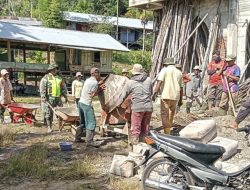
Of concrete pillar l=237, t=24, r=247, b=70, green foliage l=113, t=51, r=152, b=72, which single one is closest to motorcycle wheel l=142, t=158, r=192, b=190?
concrete pillar l=237, t=24, r=247, b=70

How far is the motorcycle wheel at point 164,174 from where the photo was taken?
5.08 meters

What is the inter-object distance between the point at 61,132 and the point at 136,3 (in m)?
10.4

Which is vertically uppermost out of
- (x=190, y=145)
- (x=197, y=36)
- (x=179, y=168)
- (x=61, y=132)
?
(x=197, y=36)

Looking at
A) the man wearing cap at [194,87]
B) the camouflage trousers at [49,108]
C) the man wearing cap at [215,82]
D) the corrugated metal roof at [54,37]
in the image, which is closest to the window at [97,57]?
the corrugated metal roof at [54,37]

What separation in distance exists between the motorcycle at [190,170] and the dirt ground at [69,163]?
75cm

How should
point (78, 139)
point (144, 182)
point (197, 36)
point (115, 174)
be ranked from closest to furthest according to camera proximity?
point (144, 182) < point (115, 174) < point (78, 139) < point (197, 36)

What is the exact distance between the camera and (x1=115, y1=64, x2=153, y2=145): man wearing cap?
7664 millimetres

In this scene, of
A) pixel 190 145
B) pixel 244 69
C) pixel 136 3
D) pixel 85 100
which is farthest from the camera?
pixel 136 3

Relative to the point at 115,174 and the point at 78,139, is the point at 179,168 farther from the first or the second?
the point at 78,139

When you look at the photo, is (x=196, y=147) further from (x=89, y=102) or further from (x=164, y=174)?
(x=89, y=102)

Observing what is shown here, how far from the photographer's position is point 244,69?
1472 cm

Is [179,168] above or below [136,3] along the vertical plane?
below

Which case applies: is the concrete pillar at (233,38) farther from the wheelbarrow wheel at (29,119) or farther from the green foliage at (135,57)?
the green foliage at (135,57)

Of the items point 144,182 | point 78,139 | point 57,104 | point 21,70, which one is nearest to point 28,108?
point 57,104
